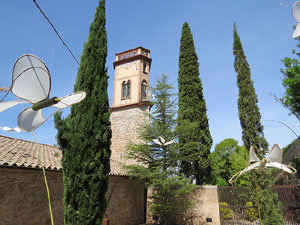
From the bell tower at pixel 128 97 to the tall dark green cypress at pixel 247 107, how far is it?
23.1 feet

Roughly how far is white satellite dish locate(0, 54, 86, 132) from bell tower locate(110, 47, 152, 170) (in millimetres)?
12527

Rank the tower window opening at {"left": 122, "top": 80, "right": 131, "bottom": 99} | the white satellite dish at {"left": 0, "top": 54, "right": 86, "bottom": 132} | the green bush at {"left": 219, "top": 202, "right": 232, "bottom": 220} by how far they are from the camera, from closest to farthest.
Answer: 1. the white satellite dish at {"left": 0, "top": 54, "right": 86, "bottom": 132}
2. the green bush at {"left": 219, "top": 202, "right": 232, "bottom": 220}
3. the tower window opening at {"left": 122, "top": 80, "right": 131, "bottom": 99}

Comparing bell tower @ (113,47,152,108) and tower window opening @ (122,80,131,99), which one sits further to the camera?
tower window opening @ (122,80,131,99)

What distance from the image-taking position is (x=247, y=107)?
1138 cm

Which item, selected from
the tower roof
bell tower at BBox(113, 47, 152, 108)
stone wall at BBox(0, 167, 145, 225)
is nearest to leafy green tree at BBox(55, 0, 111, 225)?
stone wall at BBox(0, 167, 145, 225)

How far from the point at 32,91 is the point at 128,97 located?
14.6 m

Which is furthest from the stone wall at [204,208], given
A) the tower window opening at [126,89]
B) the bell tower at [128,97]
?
the tower window opening at [126,89]

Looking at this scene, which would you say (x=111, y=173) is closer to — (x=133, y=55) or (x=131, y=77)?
(x=131, y=77)

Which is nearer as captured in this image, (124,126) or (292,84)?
(292,84)

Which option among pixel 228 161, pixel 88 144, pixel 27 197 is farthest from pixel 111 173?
pixel 228 161

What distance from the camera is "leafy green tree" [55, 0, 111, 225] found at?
17.6 feet

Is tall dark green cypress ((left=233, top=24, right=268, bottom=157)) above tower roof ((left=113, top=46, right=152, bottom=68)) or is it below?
below

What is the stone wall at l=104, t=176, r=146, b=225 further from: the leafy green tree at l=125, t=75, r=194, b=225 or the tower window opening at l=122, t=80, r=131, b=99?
the tower window opening at l=122, t=80, r=131, b=99

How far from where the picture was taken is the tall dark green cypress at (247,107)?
10718 millimetres
